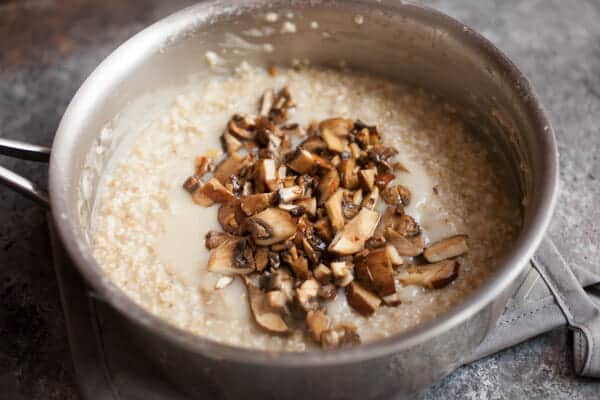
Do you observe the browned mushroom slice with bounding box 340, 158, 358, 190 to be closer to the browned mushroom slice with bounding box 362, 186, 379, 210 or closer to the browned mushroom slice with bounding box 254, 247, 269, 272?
the browned mushroom slice with bounding box 362, 186, 379, 210

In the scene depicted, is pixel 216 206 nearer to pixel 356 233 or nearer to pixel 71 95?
pixel 356 233

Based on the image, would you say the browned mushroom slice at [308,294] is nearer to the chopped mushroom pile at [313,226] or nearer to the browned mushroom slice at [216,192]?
the chopped mushroom pile at [313,226]

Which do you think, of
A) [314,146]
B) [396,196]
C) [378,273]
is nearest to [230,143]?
[314,146]

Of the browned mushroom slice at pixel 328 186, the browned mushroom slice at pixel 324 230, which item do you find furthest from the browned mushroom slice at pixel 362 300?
the browned mushroom slice at pixel 328 186

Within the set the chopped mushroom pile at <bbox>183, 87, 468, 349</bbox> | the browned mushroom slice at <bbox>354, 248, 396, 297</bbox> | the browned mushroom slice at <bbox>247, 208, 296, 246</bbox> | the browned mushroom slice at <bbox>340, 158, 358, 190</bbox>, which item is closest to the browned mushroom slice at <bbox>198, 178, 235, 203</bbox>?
the chopped mushroom pile at <bbox>183, 87, 468, 349</bbox>

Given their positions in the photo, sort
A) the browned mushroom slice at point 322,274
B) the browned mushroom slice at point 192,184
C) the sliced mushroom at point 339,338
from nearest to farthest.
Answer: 1. the sliced mushroom at point 339,338
2. the browned mushroom slice at point 322,274
3. the browned mushroom slice at point 192,184

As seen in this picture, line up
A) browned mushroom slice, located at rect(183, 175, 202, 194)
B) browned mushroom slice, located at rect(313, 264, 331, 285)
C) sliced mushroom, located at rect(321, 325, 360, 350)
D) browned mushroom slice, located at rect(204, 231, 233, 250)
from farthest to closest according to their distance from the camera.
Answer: browned mushroom slice, located at rect(183, 175, 202, 194) → browned mushroom slice, located at rect(204, 231, 233, 250) → browned mushroom slice, located at rect(313, 264, 331, 285) → sliced mushroom, located at rect(321, 325, 360, 350)
